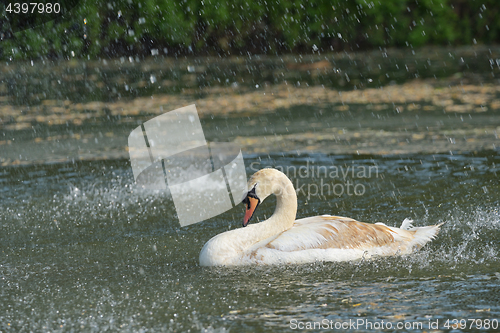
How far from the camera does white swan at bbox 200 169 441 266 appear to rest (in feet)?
19.9

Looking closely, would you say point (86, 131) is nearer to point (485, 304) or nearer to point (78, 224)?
point (78, 224)

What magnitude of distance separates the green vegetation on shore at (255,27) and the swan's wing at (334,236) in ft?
56.9

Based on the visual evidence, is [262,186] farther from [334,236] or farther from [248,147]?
[248,147]

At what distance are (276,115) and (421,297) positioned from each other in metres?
9.08

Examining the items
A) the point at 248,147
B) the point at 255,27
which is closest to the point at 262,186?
the point at 248,147

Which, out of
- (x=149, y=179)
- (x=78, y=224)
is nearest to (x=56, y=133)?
(x=149, y=179)

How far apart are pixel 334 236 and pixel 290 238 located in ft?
1.27

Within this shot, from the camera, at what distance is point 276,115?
1405cm

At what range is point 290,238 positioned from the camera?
612 centimetres

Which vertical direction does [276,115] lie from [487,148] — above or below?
above

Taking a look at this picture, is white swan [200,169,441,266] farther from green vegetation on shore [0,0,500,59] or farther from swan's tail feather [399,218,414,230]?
green vegetation on shore [0,0,500,59]

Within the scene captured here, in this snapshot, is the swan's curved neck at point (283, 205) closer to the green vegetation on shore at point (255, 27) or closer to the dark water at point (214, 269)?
the dark water at point (214, 269)

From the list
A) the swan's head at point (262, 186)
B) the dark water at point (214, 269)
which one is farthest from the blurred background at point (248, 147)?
the swan's head at point (262, 186)

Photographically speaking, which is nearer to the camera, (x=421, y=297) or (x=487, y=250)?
(x=421, y=297)
